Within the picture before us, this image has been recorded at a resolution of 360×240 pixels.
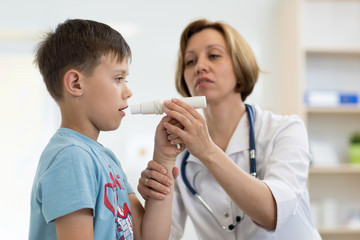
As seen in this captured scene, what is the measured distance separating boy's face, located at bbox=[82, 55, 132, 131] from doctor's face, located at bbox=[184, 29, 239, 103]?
0.60 m

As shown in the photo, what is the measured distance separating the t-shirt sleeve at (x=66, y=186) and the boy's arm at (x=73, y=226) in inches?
0.8

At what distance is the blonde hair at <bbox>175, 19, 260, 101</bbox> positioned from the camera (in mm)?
1653

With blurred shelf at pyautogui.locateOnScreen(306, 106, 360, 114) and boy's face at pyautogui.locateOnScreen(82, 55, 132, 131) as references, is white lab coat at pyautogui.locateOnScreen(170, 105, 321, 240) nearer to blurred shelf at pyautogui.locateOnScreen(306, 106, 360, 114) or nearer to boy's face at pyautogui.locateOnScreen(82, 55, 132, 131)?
boy's face at pyautogui.locateOnScreen(82, 55, 132, 131)

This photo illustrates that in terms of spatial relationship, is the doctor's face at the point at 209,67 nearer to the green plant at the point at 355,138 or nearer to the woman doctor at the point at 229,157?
the woman doctor at the point at 229,157

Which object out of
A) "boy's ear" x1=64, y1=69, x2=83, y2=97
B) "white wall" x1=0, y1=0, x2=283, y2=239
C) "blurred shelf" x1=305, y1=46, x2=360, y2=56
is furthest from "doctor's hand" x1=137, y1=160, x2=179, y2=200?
"blurred shelf" x1=305, y1=46, x2=360, y2=56

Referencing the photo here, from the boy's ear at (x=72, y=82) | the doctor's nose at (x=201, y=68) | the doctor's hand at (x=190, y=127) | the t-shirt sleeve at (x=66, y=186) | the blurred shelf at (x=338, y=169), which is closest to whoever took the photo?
the t-shirt sleeve at (x=66, y=186)

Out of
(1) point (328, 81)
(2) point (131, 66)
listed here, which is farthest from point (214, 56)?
(1) point (328, 81)

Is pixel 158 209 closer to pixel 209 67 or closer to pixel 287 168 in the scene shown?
pixel 287 168

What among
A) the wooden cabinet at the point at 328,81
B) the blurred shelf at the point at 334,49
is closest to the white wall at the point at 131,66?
the wooden cabinet at the point at 328,81

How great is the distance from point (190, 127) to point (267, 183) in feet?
1.04

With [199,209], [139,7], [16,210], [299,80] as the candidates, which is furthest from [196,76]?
[16,210]

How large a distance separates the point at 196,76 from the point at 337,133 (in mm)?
2413

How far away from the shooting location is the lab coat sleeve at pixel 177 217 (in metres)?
1.62

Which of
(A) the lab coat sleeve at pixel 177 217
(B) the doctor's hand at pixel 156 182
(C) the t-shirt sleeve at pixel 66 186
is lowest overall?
(A) the lab coat sleeve at pixel 177 217
